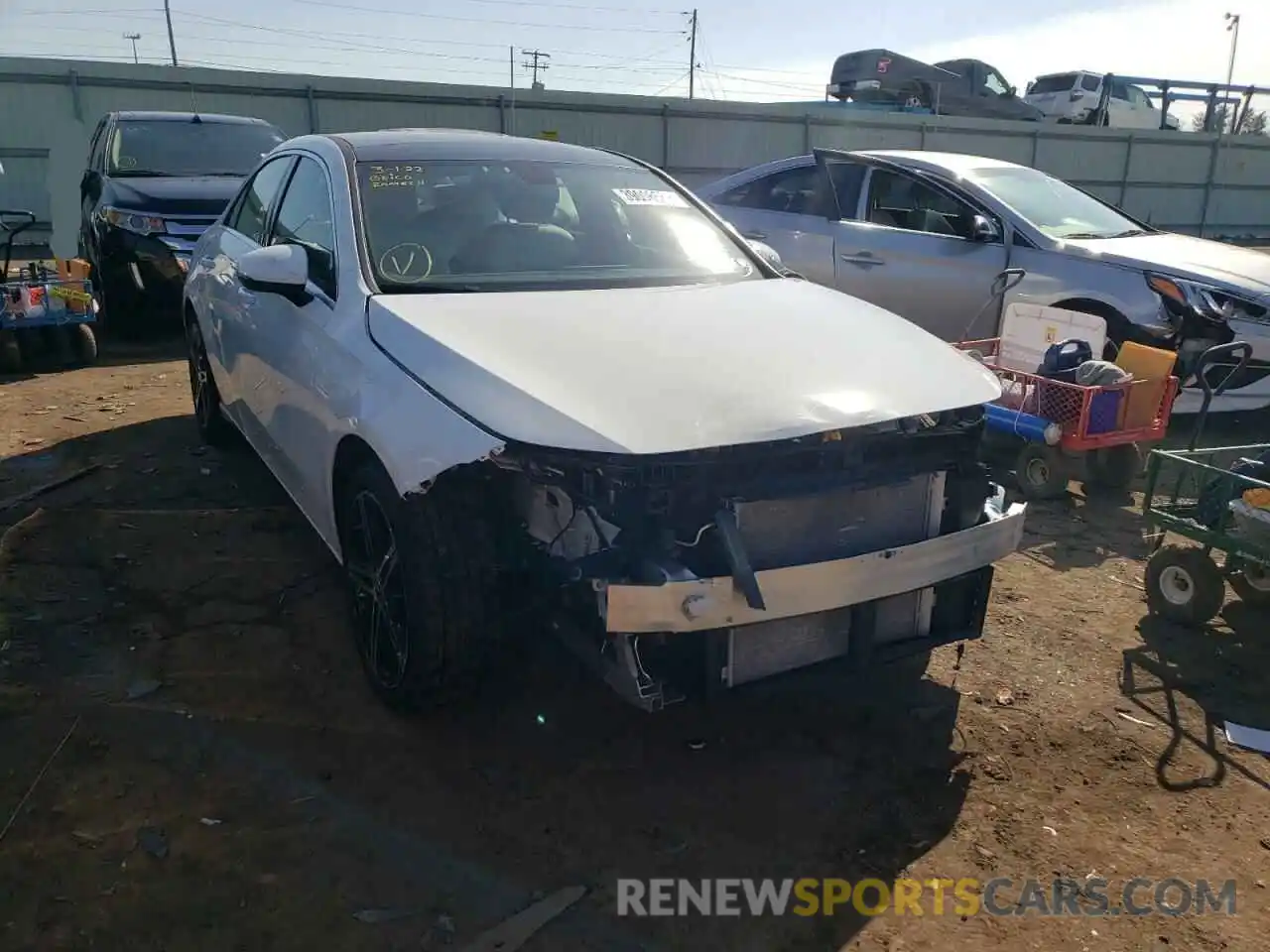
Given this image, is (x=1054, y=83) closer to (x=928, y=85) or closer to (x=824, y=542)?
(x=928, y=85)

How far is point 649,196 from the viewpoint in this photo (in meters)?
4.04

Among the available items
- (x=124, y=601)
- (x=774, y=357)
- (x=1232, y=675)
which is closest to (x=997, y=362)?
(x=1232, y=675)

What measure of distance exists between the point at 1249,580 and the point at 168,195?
8242mm

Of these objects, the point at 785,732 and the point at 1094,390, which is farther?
the point at 1094,390

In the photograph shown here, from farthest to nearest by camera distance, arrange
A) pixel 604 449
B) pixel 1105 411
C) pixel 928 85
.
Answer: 1. pixel 928 85
2. pixel 1105 411
3. pixel 604 449

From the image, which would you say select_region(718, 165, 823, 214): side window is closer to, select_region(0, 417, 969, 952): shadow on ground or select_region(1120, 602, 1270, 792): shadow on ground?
select_region(1120, 602, 1270, 792): shadow on ground

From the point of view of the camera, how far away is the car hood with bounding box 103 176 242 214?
8.30m

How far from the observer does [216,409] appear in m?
5.42

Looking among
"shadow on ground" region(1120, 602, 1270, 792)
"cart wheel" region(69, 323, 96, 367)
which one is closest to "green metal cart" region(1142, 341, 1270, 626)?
"shadow on ground" region(1120, 602, 1270, 792)

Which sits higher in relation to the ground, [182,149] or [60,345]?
[182,149]

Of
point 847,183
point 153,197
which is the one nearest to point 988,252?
point 847,183

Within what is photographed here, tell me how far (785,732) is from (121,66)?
14.5m

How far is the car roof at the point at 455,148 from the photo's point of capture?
380 centimetres

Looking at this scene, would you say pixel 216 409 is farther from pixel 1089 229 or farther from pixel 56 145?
pixel 56 145
